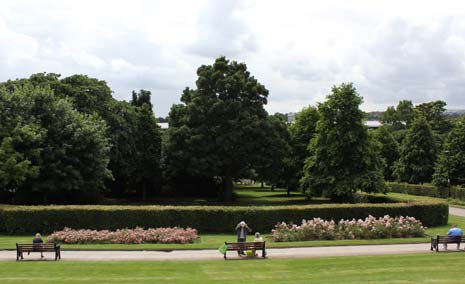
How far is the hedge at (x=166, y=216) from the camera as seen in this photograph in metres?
30.2

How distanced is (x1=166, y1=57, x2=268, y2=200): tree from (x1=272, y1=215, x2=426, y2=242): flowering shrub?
20.6 metres

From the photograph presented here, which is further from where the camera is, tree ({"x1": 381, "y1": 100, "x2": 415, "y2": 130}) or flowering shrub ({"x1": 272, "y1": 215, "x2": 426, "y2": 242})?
tree ({"x1": 381, "y1": 100, "x2": 415, "y2": 130})

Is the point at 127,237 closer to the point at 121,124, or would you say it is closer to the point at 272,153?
the point at 272,153

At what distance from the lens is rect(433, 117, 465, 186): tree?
5938cm

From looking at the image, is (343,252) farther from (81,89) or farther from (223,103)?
(81,89)

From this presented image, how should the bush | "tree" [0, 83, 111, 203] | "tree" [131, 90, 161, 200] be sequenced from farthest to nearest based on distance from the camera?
the bush
"tree" [131, 90, 161, 200]
"tree" [0, 83, 111, 203]

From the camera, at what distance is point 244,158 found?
48281mm

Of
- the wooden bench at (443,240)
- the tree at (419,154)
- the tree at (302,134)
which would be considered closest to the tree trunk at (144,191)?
the tree at (302,134)

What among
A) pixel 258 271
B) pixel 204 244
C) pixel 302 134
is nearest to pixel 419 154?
pixel 302 134

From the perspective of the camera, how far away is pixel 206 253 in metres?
23.0

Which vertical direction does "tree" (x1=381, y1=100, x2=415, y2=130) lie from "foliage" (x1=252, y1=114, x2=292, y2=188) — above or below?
above

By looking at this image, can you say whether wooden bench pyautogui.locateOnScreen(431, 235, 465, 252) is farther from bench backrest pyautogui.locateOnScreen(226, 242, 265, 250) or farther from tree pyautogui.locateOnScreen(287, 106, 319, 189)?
tree pyautogui.locateOnScreen(287, 106, 319, 189)

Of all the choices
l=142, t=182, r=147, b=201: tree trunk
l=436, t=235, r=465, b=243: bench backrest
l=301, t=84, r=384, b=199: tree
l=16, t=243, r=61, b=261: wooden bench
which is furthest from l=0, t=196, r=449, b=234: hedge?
l=142, t=182, r=147, b=201: tree trunk

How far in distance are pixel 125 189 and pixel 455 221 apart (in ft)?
118
